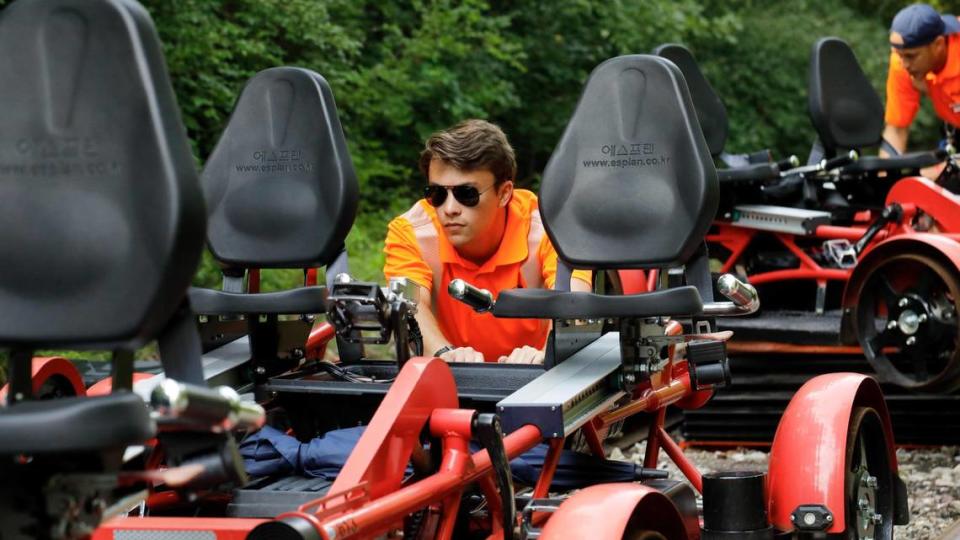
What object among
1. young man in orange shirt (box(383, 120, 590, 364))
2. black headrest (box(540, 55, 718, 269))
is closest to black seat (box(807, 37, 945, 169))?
young man in orange shirt (box(383, 120, 590, 364))

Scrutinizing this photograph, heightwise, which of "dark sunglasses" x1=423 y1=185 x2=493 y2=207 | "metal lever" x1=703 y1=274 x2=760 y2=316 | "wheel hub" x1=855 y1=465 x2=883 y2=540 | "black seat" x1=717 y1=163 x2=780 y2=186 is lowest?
"wheel hub" x1=855 y1=465 x2=883 y2=540

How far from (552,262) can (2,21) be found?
8.37ft

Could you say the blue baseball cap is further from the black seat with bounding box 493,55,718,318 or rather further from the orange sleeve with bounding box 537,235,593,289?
the black seat with bounding box 493,55,718,318

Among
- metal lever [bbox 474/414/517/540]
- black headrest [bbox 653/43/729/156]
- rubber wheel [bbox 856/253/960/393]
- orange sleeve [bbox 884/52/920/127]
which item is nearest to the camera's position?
metal lever [bbox 474/414/517/540]

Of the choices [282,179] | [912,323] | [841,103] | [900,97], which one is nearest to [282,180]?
[282,179]

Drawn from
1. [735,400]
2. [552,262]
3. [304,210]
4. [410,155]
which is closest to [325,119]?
[304,210]

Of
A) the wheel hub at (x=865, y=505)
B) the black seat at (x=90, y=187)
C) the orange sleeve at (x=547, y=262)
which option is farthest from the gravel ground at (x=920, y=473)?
the black seat at (x=90, y=187)

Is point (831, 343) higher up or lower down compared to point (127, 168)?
lower down

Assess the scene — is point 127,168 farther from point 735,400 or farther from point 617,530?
point 735,400

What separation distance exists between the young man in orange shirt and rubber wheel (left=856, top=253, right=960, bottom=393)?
8.30ft

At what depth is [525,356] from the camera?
5.07m

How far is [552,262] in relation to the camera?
540 centimetres

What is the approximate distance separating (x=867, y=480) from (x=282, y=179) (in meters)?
2.17

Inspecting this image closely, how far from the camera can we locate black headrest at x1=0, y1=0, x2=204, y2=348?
306 cm
